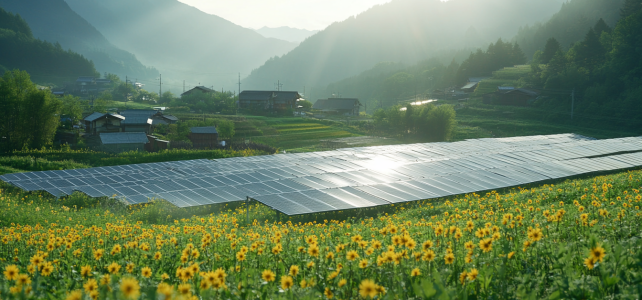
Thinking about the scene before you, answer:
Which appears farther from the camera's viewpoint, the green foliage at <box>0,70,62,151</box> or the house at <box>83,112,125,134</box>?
the house at <box>83,112,125,134</box>

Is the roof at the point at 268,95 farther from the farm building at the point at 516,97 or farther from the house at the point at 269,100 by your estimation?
the farm building at the point at 516,97

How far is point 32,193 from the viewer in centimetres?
2314

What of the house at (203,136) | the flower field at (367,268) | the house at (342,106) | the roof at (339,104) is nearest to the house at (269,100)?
the house at (342,106)

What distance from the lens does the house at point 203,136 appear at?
5097cm

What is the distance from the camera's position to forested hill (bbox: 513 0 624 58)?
117812 mm

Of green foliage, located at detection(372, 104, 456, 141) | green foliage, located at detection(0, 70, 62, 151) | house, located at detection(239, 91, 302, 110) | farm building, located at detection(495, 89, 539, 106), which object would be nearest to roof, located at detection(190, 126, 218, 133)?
green foliage, located at detection(0, 70, 62, 151)

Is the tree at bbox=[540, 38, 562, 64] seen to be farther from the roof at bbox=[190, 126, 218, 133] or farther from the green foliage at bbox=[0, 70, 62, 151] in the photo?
the green foliage at bbox=[0, 70, 62, 151]

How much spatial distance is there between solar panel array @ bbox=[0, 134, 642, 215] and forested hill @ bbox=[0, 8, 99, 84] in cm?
11518

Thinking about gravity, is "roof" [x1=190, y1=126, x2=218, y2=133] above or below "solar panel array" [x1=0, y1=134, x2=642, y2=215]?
above

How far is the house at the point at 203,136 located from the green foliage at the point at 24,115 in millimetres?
14547

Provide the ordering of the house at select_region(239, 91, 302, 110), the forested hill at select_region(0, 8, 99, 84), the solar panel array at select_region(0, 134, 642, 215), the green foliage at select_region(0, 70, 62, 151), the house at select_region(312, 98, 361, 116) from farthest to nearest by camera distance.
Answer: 1. the forested hill at select_region(0, 8, 99, 84)
2. the house at select_region(312, 98, 361, 116)
3. the house at select_region(239, 91, 302, 110)
4. the green foliage at select_region(0, 70, 62, 151)
5. the solar panel array at select_region(0, 134, 642, 215)

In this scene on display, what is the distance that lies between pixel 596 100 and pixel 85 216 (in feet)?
252

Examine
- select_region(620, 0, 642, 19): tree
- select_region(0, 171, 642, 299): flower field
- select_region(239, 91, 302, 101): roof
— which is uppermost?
select_region(620, 0, 642, 19): tree

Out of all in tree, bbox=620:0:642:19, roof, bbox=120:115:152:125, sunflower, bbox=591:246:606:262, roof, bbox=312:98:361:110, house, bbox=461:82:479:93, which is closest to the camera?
sunflower, bbox=591:246:606:262
